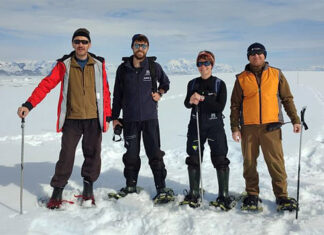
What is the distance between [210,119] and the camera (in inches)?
167

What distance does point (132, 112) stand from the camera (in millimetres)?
4469

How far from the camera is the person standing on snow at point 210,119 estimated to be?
4148 millimetres

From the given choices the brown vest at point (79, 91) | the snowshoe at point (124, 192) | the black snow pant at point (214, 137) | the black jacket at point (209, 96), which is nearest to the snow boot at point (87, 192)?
the snowshoe at point (124, 192)

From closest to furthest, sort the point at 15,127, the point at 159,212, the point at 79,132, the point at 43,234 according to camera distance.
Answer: the point at 43,234
the point at 159,212
the point at 79,132
the point at 15,127

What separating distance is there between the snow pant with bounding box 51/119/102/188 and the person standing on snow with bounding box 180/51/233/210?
142 centimetres

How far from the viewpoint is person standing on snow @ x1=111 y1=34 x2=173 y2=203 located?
174 inches

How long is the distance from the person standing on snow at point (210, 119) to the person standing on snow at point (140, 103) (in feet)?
1.78

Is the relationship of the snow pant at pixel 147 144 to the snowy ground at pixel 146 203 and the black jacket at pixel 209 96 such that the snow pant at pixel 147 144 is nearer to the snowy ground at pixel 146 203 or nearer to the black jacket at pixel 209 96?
the snowy ground at pixel 146 203

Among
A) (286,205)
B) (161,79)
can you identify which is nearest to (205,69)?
(161,79)

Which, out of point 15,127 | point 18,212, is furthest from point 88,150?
point 15,127

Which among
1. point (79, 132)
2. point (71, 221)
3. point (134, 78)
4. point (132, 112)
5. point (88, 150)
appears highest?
point (134, 78)

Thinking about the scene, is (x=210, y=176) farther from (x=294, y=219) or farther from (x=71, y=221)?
(x=71, y=221)

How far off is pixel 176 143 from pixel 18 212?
17.3 ft

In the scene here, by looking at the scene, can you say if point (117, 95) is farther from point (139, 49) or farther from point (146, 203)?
point (146, 203)
